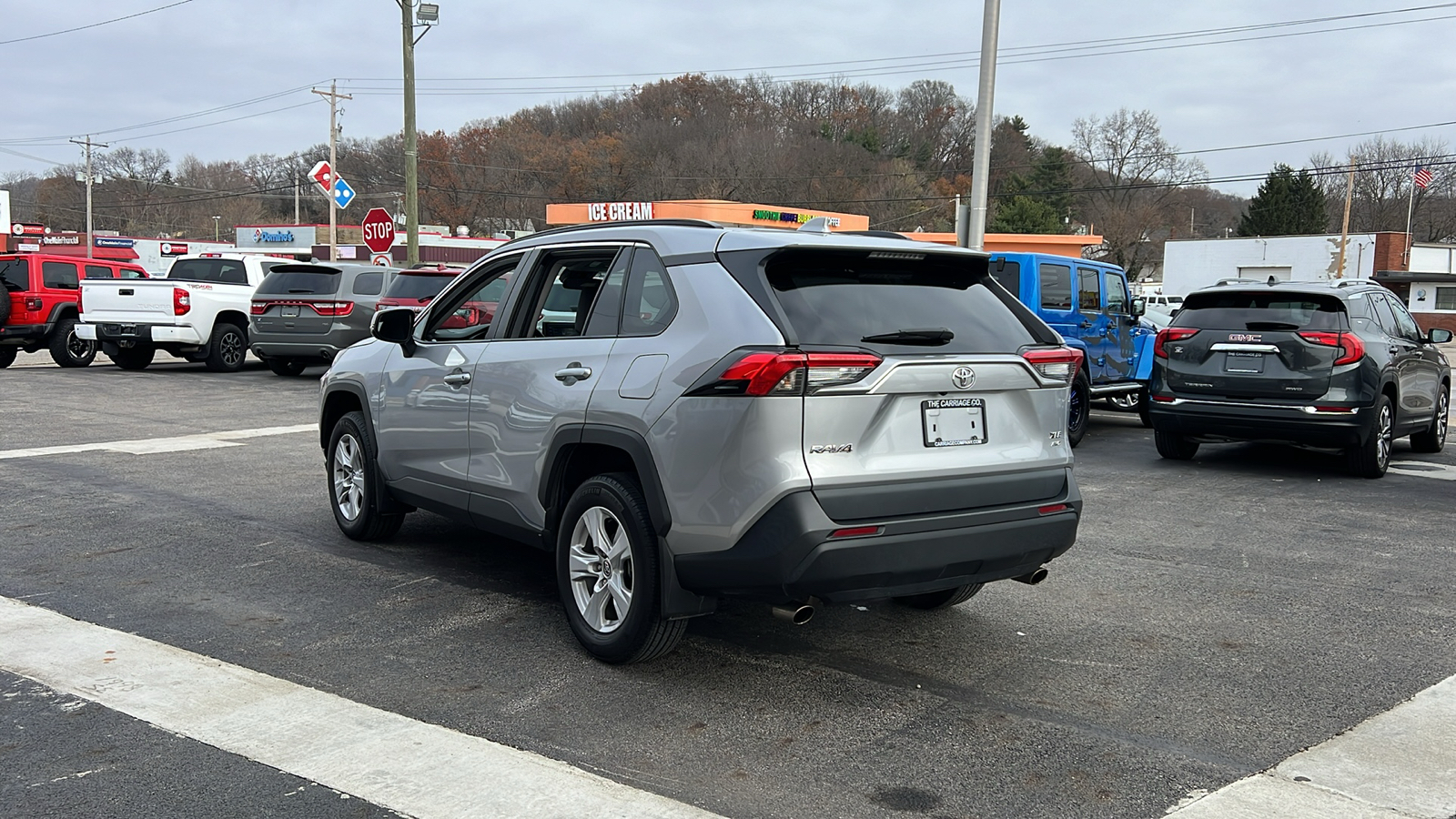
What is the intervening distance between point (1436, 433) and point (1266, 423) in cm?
331

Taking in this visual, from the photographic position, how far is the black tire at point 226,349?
1972 centimetres

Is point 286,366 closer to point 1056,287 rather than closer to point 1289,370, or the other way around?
point 1056,287

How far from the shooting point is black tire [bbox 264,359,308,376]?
1902 cm

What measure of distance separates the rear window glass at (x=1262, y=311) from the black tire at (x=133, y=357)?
1690cm

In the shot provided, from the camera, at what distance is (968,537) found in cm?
438

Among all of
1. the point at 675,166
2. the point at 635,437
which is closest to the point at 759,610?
the point at 635,437

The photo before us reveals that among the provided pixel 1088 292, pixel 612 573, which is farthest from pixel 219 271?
pixel 612 573

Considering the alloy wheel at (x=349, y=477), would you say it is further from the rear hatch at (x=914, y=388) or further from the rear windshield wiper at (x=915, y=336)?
the rear windshield wiper at (x=915, y=336)

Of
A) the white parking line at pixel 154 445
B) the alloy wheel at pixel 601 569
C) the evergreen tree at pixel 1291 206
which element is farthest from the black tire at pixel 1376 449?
the evergreen tree at pixel 1291 206

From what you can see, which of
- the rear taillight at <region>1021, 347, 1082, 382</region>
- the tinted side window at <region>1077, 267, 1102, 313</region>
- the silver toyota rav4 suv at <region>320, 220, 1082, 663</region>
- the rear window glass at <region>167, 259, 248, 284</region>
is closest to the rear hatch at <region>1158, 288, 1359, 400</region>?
the tinted side window at <region>1077, 267, 1102, 313</region>

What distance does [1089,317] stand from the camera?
12695 mm

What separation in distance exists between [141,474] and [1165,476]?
331 inches

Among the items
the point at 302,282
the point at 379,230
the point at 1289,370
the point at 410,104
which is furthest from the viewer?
the point at 410,104

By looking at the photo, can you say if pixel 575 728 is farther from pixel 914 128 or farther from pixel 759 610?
pixel 914 128
